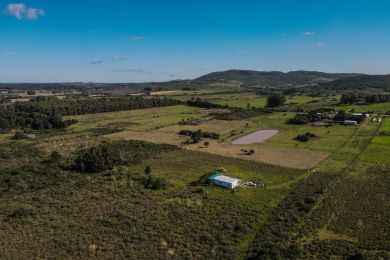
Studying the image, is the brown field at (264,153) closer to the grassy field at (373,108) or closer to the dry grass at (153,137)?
the dry grass at (153,137)

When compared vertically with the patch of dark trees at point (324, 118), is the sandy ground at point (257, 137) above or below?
below

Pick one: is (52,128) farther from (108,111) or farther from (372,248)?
(372,248)

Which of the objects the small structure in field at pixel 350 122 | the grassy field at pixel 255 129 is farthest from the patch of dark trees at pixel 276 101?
the small structure in field at pixel 350 122

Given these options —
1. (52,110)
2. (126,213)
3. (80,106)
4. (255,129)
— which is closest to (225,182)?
(126,213)

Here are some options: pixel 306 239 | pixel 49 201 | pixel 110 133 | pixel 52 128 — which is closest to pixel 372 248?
pixel 306 239

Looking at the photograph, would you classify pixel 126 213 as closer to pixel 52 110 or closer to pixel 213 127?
pixel 213 127

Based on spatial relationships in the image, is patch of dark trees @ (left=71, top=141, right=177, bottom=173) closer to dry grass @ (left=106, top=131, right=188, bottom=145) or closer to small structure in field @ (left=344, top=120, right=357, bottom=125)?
dry grass @ (left=106, top=131, right=188, bottom=145)

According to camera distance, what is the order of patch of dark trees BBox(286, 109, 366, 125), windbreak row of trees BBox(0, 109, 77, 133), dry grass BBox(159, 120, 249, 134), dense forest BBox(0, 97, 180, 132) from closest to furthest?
dry grass BBox(159, 120, 249, 134) < patch of dark trees BBox(286, 109, 366, 125) < windbreak row of trees BBox(0, 109, 77, 133) < dense forest BBox(0, 97, 180, 132)

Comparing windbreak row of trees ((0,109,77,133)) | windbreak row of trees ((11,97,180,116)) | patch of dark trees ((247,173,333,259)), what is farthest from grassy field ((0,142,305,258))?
windbreak row of trees ((11,97,180,116))
